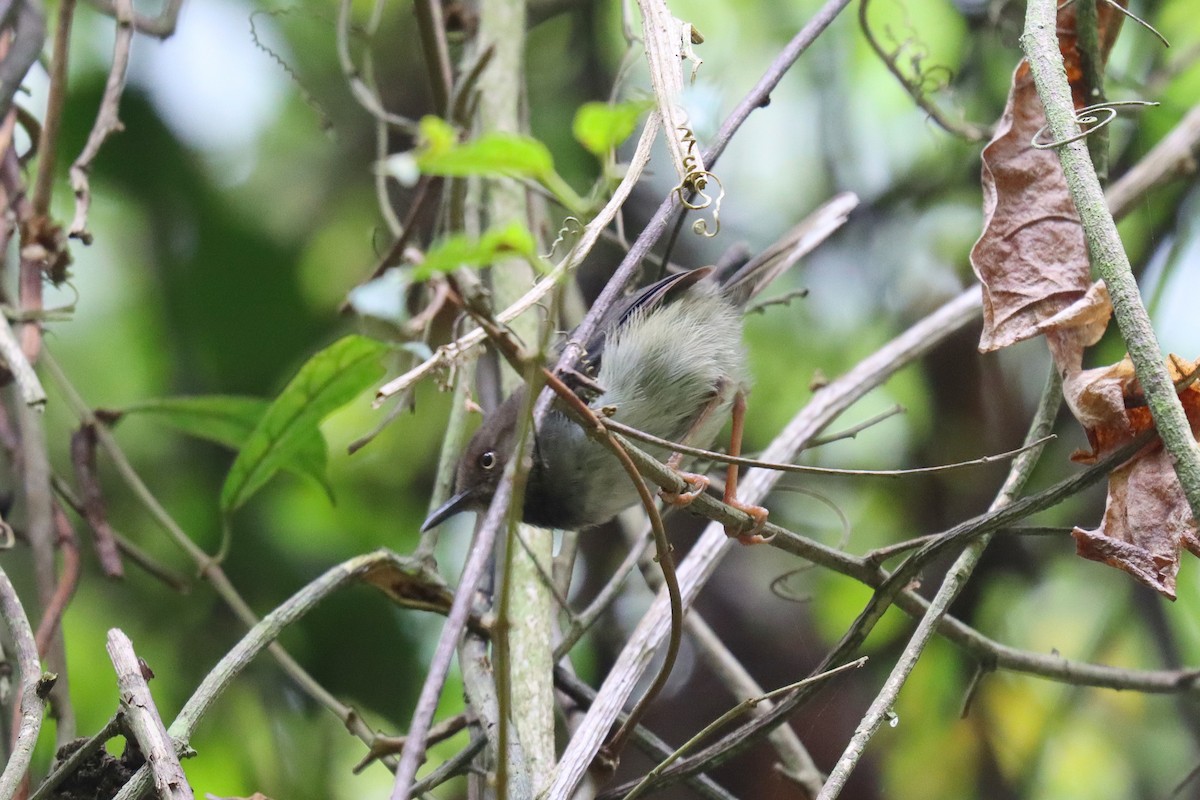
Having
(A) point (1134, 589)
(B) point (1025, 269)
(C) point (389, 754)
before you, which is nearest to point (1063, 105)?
(B) point (1025, 269)

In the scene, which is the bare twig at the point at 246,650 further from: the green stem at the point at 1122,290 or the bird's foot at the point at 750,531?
the green stem at the point at 1122,290

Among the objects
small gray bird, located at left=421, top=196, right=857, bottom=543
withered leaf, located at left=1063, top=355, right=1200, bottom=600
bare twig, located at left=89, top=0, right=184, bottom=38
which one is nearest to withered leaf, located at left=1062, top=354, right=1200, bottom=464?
withered leaf, located at left=1063, top=355, right=1200, bottom=600

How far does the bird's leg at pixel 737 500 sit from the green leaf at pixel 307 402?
94 centimetres

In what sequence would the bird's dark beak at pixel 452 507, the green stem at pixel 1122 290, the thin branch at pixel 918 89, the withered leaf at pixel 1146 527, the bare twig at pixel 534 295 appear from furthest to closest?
the thin branch at pixel 918 89 → the bird's dark beak at pixel 452 507 → the withered leaf at pixel 1146 527 → the green stem at pixel 1122 290 → the bare twig at pixel 534 295

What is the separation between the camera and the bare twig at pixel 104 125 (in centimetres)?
243

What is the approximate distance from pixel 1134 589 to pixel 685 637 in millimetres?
1726

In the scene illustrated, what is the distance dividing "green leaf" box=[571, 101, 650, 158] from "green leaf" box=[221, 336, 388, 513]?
1731mm

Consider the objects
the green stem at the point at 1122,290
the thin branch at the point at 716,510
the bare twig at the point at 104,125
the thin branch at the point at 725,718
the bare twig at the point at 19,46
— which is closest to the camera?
the green stem at the point at 1122,290

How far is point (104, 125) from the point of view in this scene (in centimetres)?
263

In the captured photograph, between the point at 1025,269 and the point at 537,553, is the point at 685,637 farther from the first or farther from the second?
the point at 1025,269

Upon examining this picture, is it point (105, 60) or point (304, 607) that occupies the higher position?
point (105, 60)

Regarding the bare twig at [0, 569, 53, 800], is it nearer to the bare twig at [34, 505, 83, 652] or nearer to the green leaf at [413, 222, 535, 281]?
the bare twig at [34, 505, 83, 652]

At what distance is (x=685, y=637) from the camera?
10.9 feet

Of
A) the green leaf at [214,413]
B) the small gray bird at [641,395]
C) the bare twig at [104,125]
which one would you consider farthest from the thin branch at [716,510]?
the bare twig at [104,125]
